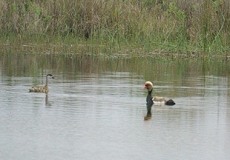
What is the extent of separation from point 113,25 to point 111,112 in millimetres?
12590

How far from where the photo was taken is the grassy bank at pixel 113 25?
27.4 m

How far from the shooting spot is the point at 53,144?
1309 centimetres

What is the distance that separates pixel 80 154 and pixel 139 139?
1448 millimetres

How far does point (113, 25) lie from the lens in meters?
28.3

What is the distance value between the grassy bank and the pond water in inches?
121

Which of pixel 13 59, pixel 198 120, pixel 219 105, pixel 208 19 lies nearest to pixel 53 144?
pixel 198 120

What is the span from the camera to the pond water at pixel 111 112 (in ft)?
42.2

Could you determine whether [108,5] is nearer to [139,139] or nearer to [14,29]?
[14,29]

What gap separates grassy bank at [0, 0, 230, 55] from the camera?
27.4 metres

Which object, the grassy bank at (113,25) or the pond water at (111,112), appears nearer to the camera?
the pond water at (111,112)

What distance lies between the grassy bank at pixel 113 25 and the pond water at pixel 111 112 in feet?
10.1

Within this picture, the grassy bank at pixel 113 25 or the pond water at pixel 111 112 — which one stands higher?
the grassy bank at pixel 113 25

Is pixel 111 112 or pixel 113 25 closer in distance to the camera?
pixel 111 112

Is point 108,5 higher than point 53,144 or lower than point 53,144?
higher
